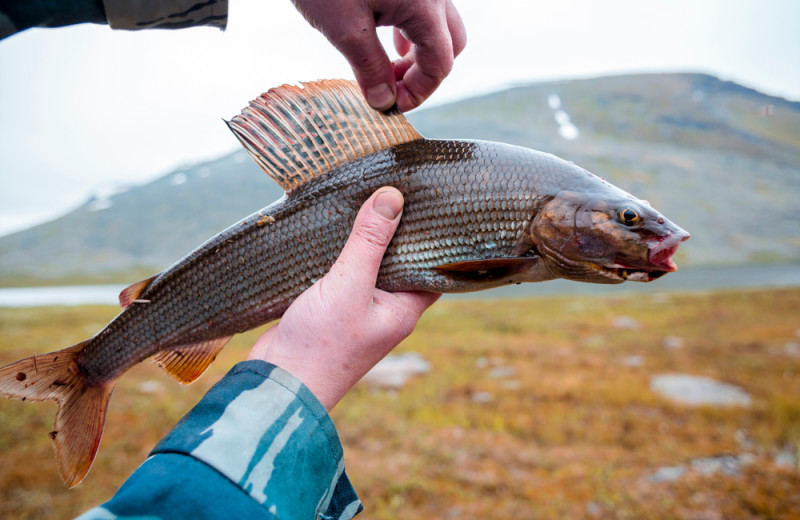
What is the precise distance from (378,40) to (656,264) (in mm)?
1925

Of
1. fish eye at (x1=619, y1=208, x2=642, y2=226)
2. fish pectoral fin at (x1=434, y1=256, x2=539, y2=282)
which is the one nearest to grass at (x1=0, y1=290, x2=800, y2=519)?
fish pectoral fin at (x1=434, y1=256, x2=539, y2=282)

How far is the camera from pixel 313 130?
9.03 ft

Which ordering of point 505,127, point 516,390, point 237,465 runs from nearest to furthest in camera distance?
point 237,465 < point 516,390 < point 505,127

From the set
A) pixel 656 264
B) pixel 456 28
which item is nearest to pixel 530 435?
pixel 656 264

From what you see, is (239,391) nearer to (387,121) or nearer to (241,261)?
(241,261)

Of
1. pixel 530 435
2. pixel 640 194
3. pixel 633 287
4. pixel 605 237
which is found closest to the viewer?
pixel 605 237

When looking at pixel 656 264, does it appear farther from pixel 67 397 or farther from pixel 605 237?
pixel 67 397

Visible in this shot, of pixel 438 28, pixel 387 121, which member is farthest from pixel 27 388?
pixel 438 28

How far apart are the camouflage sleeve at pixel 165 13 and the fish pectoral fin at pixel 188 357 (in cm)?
195

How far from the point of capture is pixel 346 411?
12.2 meters

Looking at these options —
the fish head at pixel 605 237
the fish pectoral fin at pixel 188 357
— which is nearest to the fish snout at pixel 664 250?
the fish head at pixel 605 237

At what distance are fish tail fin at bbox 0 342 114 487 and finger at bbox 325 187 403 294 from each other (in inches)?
68.3

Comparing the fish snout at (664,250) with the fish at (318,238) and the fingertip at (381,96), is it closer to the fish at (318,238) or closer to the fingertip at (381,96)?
the fish at (318,238)

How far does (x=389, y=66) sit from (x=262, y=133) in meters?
0.93
